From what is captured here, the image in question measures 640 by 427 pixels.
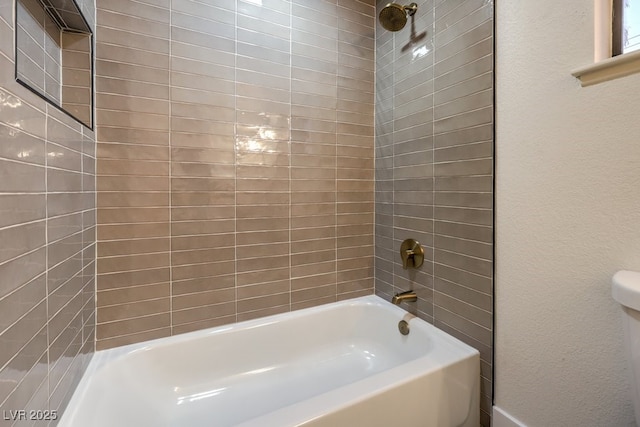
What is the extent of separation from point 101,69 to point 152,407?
153cm

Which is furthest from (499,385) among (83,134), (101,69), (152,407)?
(101,69)

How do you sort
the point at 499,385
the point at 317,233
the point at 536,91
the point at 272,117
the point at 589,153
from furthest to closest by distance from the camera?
the point at 317,233 → the point at 272,117 → the point at 499,385 → the point at 536,91 → the point at 589,153

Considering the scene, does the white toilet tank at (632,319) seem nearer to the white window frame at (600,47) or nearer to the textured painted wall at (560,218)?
the textured painted wall at (560,218)

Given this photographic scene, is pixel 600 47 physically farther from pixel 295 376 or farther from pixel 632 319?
pixel 295 376

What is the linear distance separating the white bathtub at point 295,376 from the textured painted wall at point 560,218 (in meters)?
0.27

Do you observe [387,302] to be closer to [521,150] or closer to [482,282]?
[482,282]

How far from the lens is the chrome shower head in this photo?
1462 millimetres

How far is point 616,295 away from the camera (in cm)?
73

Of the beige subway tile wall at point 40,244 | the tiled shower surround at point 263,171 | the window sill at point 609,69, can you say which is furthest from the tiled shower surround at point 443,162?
the beige subway tile wall at point 40,244

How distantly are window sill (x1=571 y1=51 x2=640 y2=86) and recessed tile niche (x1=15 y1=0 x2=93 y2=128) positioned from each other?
1.65 metres

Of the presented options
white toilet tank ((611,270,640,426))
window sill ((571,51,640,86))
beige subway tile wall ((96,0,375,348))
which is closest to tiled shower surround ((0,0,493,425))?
beige subway tile wall ((96,0,375,348))

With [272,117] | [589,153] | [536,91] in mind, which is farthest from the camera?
[272,117]

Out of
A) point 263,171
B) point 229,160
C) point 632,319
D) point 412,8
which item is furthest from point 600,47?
point 229,160

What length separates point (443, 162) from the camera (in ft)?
4.47
